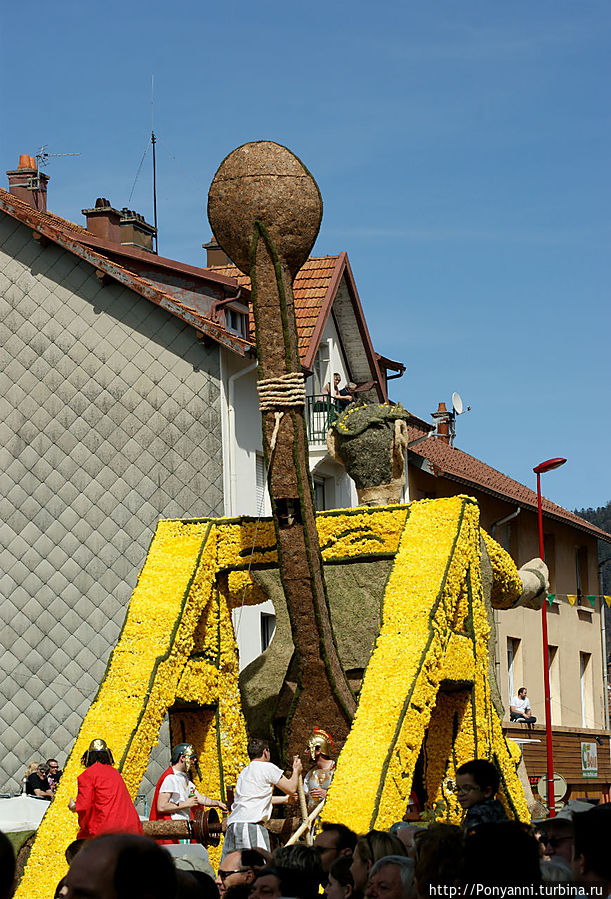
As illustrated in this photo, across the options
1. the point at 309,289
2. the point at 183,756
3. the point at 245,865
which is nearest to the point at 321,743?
the point at 183,756

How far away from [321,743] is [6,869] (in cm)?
938

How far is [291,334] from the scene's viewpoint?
44.2 feet

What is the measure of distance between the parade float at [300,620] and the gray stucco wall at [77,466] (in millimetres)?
8727

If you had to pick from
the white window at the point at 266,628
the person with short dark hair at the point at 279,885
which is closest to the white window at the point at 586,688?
the white window at the point at 266,628

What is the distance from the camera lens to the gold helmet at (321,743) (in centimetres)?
1294

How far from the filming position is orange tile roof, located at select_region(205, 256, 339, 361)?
2783 centimetres

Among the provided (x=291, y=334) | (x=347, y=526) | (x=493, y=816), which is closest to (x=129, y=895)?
(x=493, y=816)

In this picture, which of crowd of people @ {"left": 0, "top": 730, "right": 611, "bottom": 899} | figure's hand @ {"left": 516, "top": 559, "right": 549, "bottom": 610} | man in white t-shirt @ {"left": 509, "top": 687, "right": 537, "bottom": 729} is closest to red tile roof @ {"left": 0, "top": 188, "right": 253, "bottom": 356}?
figure's hand @ {"left": 516, "top": 559, "right": 549, "bottom": 610}

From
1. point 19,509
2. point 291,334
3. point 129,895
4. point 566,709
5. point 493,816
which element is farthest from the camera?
point 566,709

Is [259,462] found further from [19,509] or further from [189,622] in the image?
[189,622]

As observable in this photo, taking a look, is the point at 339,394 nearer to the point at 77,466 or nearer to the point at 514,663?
the point at 77,466

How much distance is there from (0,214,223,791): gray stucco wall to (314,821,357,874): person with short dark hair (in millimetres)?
15300

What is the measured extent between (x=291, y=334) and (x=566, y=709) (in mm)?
27114

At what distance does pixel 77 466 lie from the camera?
79.6 ft
